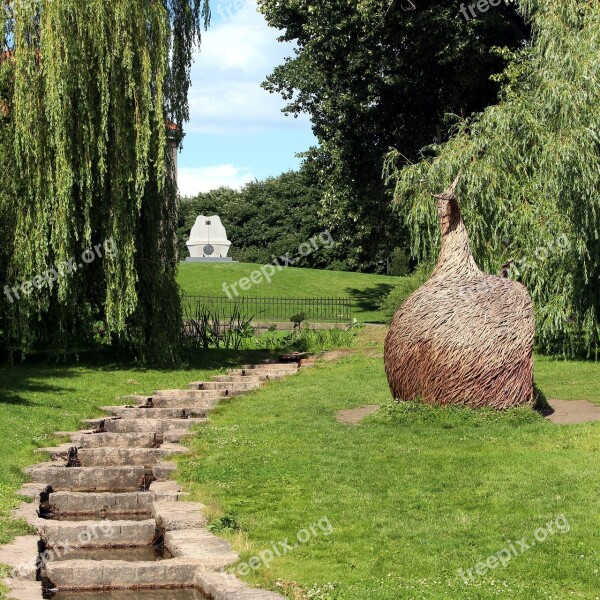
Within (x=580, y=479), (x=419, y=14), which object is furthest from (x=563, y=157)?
(x=419, y=14)

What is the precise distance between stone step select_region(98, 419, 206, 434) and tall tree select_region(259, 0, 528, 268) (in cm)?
1494

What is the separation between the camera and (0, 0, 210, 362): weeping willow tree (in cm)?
2025

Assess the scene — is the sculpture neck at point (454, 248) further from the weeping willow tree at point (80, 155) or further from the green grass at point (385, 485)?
the weeping willow tree at point (80, 155)

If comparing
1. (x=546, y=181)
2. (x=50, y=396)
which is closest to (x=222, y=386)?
(x=50, y=396)

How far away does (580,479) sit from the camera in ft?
35.3

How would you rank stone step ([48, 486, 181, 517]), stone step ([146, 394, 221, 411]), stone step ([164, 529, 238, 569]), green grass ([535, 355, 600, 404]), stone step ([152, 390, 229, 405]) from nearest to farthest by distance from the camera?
stone step ([164, 529, 238, 569]) < stone step ([48, 486, 181, 517]) < green grass ([535, 355, 600, 404]) < stone step ([146, 394, 221, 411]) < stone step ([152, 390, 229, 405])

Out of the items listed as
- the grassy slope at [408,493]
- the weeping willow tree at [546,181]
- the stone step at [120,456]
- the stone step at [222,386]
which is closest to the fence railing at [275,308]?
the weeping willow tree at [546,181]

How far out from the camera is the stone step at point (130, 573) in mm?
8750

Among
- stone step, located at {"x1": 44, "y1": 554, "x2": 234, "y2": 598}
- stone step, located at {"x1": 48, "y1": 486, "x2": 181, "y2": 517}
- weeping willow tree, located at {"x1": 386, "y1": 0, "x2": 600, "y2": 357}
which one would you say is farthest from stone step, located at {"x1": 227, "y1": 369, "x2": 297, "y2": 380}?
stone step, located at {"x1": 44, "y1": 554, "x2": 234, "y2": 598}

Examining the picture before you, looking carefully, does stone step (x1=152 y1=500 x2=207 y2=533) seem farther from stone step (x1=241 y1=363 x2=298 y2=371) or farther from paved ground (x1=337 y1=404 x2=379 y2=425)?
stone step (x1=241 y1=363 x2=298 y2=371)

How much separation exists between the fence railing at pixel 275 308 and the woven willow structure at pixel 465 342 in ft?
56.2

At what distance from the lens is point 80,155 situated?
20.6m

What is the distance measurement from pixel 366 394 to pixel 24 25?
1034 centimetres

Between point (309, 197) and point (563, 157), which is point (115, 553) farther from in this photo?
point (309, 197)
